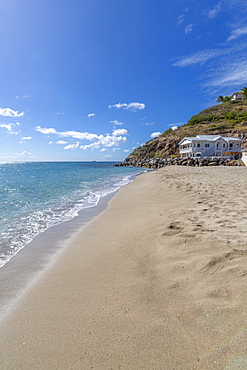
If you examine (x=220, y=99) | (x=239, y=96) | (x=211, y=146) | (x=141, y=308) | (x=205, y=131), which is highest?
(x=220, y=99)

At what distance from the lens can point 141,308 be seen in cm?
227

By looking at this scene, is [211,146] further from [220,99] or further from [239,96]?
[220,99]

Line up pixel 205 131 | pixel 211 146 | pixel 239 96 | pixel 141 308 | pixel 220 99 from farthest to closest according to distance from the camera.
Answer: pixel 220 99, pixel 239 96, pixel 205 131, pixel 211 146, pixel 141 308

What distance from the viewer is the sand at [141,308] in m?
1.68

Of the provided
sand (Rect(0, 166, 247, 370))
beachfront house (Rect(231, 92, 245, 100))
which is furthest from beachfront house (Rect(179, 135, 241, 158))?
beachfront house (Rect(231, 92, 245, 100))

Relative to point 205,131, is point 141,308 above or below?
below

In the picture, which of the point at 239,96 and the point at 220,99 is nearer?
the point at 239,96

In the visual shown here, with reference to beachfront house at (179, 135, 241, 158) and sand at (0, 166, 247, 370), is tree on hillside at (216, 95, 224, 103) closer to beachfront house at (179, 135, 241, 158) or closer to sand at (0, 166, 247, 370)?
beachfront house at (179, 135, 241, 158)

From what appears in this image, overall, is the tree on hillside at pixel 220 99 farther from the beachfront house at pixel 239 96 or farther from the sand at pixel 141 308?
the sand at pixel 141 308

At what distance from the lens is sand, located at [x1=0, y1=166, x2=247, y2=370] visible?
168 centimetres

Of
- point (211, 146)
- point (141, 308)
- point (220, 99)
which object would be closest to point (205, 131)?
point (211, 146)

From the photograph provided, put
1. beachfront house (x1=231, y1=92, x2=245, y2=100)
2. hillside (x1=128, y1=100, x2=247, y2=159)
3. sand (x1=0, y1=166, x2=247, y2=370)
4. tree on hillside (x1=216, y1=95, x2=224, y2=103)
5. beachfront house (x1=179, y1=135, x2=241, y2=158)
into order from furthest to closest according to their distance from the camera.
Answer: tree on hillside (x1=216, y1=95, x2=224, y2=103) < beachfront house (x1=231, y1=92, x2=245, y2=100) < hillside (x1=128, y1=100, x2=247, y2=159) < beachfront house (x1=179, y1=135, x2=241, y2=158) < sand (x1=0, y1=166, x2=247, y2=370)

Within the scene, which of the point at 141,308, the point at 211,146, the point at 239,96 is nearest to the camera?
the point at 141,308

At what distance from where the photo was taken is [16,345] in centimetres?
201
